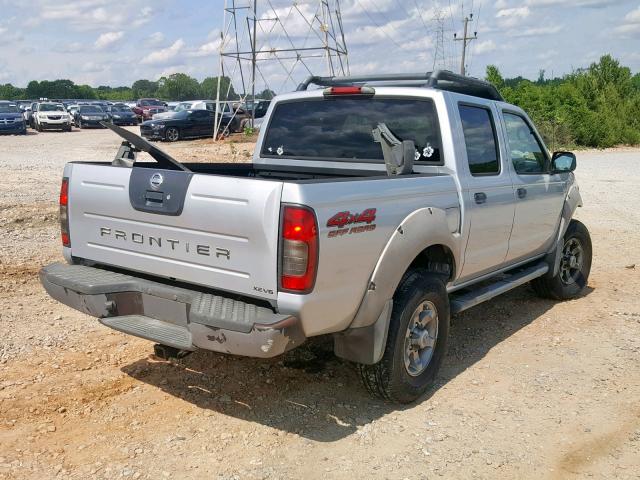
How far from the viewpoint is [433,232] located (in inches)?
163

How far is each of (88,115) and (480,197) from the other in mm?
37065

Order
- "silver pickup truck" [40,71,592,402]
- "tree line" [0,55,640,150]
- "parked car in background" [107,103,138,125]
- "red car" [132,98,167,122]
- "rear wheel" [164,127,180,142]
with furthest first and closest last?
"red car" [132,98,167,122] → "parked car in background" [107,103,138,125] → "tree line" [0,55,640,150] → "rear wheel" [164,127,180,142] → "silver pickup truck" [40,71,592,402]

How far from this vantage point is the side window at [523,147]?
5.57m

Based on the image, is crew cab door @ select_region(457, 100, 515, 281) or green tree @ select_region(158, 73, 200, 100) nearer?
crew cab door @ select_region(457, 100, 515, 281)

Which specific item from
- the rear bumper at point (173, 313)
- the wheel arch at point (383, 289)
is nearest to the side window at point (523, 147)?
the wheel arch at point (383, 289)

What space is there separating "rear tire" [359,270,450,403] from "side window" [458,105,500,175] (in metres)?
1.11

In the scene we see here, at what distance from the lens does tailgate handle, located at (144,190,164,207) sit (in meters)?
3.69

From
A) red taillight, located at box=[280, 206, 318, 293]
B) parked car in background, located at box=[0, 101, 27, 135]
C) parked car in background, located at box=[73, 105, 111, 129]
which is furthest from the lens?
parked car in background, located at box=[73, 105, 111, 129]

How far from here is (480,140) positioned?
16.5 feet

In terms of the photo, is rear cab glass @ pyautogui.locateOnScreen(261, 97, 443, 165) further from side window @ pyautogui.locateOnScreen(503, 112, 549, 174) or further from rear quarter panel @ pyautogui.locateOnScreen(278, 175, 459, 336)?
side window @ pyautogui.locateOnScreen(503, 112, 549, 174)

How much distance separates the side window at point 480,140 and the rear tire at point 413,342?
1.11 metres

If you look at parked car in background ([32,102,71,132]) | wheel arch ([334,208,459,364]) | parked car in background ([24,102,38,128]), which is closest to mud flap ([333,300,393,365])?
wheel arch ([334,208,459,364])

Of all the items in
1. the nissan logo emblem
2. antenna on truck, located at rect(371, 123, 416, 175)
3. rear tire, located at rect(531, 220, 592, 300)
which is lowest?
rear tire, located at rect(531, 220, 592, 300)

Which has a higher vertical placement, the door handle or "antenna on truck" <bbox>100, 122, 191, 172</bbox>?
"antenna on truck" <bbox>100, 122, 191, 172</bbox>
